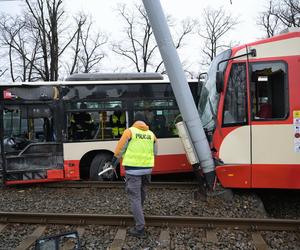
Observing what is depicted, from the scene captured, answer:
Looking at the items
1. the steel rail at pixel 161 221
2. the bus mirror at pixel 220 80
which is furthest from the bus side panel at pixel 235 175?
the bus mirror at pixel 220 80

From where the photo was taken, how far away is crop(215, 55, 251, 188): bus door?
7.78 meters

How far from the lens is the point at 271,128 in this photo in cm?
764

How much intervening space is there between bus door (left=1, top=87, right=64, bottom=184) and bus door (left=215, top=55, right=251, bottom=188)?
14.8 ft

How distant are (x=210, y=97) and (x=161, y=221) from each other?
3002 mm

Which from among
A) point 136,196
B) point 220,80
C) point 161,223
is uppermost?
point 220,80

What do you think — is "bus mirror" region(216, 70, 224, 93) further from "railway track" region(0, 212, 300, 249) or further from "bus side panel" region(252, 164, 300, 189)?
"railway track" region(0, 212, 300, 249)

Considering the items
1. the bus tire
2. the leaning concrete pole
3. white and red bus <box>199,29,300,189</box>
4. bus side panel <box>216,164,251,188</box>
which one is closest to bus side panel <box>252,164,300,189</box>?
white and red bus <box>199,29,300,189</box>

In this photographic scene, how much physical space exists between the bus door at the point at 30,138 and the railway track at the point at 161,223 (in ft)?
9.85

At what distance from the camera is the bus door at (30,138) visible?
33.3ft

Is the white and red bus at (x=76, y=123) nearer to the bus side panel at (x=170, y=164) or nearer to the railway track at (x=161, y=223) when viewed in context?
the bus side panel at (x=170, y=164)

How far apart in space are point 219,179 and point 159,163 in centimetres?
333

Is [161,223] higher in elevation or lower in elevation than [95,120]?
lower

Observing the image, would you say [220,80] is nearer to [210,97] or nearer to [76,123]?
[210,97]

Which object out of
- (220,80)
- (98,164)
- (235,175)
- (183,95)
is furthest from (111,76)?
(235,175)
